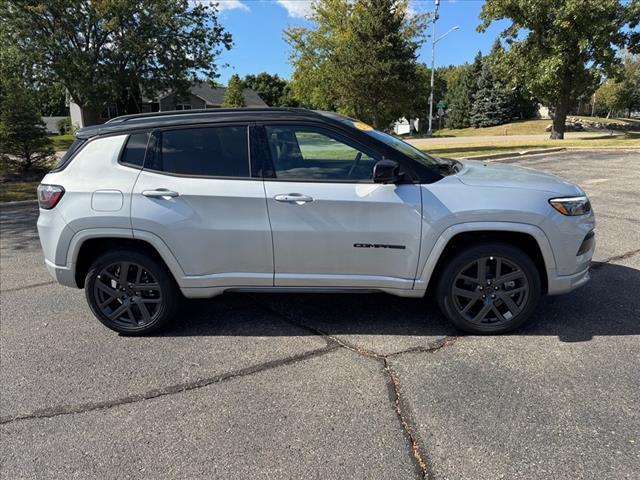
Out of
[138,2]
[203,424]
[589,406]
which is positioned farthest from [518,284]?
[138,2]

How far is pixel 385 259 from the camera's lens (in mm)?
3643

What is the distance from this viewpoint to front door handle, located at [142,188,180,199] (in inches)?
144

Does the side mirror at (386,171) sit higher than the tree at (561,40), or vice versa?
the tree at (561,40)

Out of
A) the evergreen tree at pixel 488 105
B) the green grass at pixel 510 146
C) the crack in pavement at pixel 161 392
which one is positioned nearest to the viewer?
the crack in pavement at pixel 161 392

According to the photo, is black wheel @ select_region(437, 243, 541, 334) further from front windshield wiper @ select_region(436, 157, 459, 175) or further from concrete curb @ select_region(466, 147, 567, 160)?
concrete curb @ select_region(466, 147, 567, 160)

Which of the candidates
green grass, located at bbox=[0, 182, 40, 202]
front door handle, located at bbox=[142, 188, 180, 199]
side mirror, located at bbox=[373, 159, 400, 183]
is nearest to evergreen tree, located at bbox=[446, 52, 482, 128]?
green grass, located at bbox=[0, 182, 40, 202]

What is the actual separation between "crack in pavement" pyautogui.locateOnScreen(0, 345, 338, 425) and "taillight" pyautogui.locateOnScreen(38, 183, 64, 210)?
1.65 metres

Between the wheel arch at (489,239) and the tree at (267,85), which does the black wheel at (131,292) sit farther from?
the tree at (267,85)

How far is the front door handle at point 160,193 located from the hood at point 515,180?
2243 mm

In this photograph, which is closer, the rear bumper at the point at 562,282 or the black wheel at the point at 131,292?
the rear bumper at the point at 562,282

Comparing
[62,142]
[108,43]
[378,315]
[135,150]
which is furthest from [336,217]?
[62,142]

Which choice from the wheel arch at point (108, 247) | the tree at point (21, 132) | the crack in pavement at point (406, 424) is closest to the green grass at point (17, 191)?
the tree at point (21, 132)

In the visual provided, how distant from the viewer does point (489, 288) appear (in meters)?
3.66

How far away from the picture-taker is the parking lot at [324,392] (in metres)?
2.49
